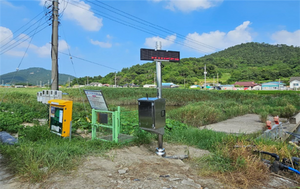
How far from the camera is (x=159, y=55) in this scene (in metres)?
4.85

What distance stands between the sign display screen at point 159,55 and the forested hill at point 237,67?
58042 millimetres

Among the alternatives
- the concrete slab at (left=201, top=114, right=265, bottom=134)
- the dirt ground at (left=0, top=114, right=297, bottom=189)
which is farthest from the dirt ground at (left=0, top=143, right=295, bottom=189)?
the concrete slab at (left=201, top=114, right=265, bottom=134)

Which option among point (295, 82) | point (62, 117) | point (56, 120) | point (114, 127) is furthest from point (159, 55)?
point (295, 82)

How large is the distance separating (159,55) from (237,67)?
387 ft

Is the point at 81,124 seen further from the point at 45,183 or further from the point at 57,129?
the point at 45,183

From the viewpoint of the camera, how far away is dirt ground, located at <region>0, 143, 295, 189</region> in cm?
293

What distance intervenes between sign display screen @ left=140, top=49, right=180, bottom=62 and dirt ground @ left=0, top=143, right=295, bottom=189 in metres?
2.25

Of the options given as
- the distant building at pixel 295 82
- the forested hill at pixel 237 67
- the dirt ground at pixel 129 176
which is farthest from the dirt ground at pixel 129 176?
the distant building at pixel 295 82

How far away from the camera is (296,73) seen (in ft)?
270

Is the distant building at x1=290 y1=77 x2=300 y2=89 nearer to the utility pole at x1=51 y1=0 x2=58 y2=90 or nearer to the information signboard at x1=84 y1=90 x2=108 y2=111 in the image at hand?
the utility pole at x1=51 y1=0 x2=58 y2=90

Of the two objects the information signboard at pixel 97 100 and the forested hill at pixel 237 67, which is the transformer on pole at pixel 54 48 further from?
the forested hill at pixel 237 67

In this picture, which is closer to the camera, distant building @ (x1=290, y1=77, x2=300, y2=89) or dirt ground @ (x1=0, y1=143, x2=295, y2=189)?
dirt ground @ (x1=0, y1=143, x2=295, y2=189)

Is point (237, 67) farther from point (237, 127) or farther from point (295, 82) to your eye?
point (237, 127)

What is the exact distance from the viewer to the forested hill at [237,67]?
81500 mm
